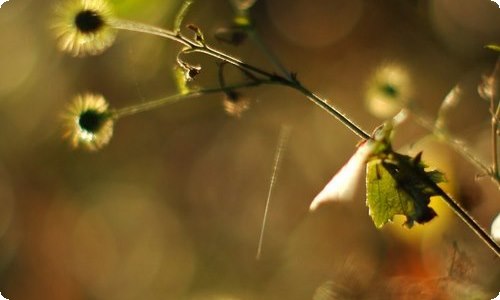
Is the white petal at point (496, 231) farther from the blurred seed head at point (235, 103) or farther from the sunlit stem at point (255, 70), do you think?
the blurred seed head at point (235, 103)

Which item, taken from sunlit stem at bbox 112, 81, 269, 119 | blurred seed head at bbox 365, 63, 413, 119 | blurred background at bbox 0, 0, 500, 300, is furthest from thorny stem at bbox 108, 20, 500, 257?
blurred background at bbox 0, 0, 500, 300

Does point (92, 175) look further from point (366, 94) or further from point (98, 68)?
point (366, 94)

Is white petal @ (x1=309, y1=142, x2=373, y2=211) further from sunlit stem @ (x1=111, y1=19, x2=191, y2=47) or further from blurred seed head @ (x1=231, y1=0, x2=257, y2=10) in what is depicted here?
sunlit stem @ (x1=111, y1=19, x2=191, y2=47)

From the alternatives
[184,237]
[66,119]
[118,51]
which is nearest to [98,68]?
[118,51]

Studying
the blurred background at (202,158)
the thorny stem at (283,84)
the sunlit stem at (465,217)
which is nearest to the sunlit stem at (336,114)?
the thorny stem at (283,84)

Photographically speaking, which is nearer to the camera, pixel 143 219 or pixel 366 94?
pixel 366 94

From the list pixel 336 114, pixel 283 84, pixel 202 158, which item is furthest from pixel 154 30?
pixel 202 158

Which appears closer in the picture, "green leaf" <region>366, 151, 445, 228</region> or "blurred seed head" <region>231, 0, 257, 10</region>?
"green leaf" <region>366, 151, 445, 228</region>
